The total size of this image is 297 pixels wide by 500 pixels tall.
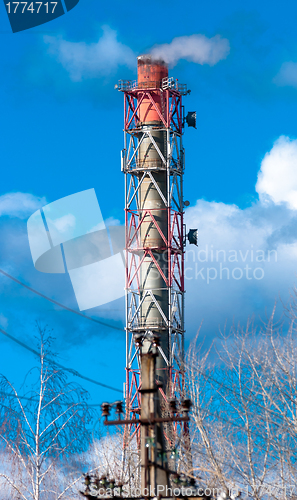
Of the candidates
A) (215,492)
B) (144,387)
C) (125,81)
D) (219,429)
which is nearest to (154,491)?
(144,387)

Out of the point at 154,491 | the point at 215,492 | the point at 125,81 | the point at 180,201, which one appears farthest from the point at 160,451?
the point at 125,81

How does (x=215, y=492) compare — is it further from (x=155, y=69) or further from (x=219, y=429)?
(x=155, y=69)

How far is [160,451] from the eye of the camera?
23.4 metres

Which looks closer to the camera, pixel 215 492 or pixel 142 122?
pixel 215 492

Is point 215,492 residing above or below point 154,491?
above

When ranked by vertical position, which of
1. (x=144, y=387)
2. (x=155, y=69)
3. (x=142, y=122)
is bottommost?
(x=144, y=387)

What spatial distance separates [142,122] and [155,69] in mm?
4305

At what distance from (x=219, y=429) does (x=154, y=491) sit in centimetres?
2029

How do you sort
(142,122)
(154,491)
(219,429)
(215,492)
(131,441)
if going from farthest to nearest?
(142,122) → (131,441) → (219,429) → (215,492) → (154,491)

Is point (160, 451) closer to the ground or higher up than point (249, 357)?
closer to the ground

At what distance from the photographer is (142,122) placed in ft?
193

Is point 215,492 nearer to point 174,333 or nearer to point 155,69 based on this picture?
point 174,333

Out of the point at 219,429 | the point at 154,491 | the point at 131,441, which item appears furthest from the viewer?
the point at 131,441

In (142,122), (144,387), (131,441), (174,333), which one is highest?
(142,122)
